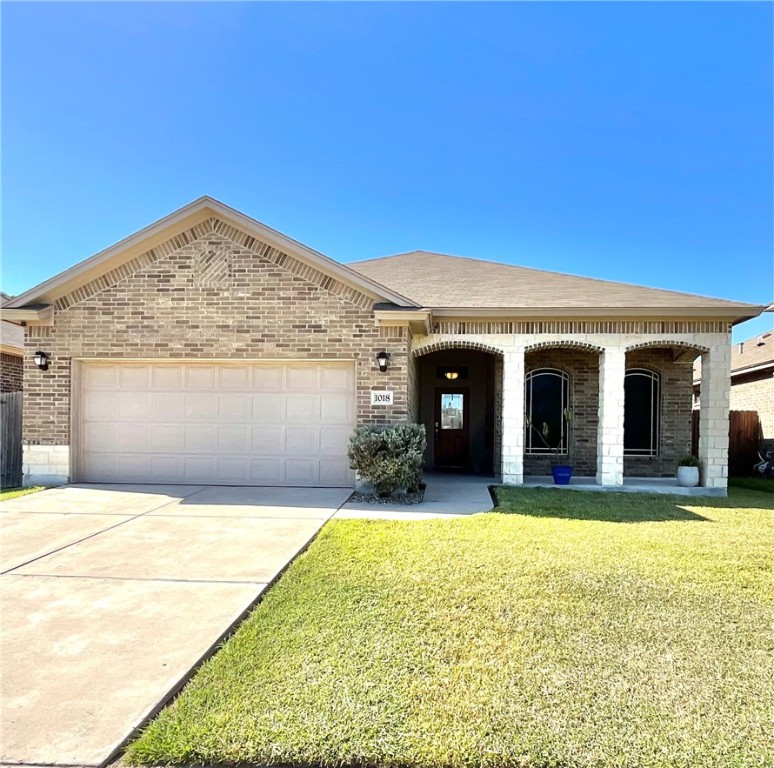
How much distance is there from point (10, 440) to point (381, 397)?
762cm

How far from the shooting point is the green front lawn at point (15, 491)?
7492 mm

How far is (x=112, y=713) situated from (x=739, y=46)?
13.7 m

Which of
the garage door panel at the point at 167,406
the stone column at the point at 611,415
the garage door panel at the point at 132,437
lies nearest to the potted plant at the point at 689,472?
the stone column at the point at 611,415

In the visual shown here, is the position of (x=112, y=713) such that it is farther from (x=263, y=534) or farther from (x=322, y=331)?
(x=322, y=331)

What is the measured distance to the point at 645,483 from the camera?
976 cm

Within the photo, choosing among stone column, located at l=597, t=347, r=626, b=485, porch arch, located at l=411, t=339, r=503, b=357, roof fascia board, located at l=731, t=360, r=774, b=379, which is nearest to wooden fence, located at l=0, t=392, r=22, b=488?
porch arch, located at l=411, t=339, r=503, b=357

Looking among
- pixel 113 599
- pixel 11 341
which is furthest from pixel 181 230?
pixel 113 599

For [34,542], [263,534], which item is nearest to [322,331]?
[263,534]

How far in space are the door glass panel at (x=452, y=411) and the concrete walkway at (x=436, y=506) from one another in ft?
11.2

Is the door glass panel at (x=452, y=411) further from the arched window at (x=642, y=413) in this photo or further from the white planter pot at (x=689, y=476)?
the white planter pot at (x=689, y=476)

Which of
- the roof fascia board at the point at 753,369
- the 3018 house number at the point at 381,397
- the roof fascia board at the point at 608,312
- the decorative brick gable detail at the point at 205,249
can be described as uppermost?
the decorative brick gable detail at the point at 205,249

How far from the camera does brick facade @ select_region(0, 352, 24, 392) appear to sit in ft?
36.3

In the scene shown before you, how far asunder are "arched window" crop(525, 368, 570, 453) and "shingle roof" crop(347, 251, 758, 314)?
2042mm

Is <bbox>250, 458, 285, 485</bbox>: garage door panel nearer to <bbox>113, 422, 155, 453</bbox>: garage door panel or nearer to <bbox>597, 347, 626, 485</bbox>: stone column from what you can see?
<bbox>113, 422, 155, 453</bbox>: garage door panel
